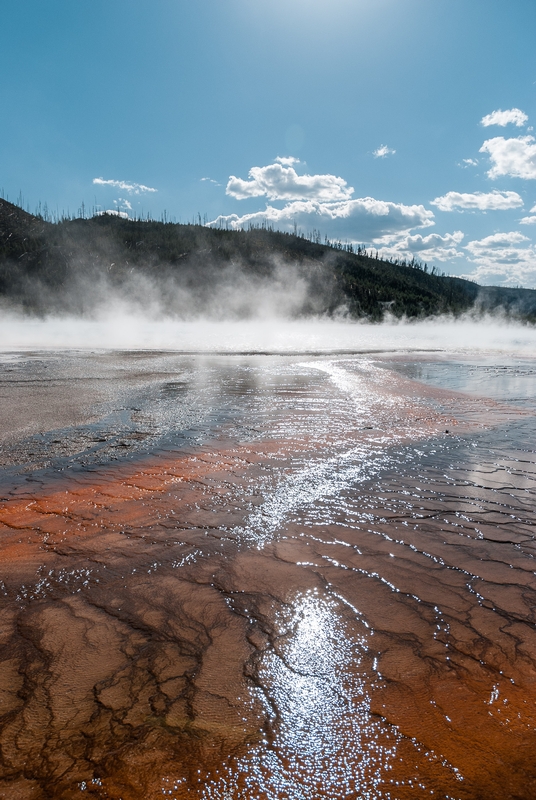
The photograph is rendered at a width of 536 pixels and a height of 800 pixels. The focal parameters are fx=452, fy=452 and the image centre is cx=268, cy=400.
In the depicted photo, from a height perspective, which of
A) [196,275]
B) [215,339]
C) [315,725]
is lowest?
[315,725]

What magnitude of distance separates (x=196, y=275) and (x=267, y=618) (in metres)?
77.0

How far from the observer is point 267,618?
8.30ft

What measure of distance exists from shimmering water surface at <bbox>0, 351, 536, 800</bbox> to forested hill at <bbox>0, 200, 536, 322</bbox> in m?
49.5

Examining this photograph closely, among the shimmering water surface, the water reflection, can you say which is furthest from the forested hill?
the water reflection

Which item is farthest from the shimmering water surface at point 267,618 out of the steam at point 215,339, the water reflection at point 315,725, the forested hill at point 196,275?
the forested hill at point 196,275

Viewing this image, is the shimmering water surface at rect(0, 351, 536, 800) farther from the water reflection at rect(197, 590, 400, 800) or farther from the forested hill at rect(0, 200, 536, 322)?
the forested hill at rect(0, 200, 536, 322)

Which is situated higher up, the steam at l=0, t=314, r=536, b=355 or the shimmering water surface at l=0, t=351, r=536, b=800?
the steam at l=0, t=314, r=536, b=355

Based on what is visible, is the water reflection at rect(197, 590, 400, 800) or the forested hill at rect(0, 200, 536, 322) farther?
the forested hill at rect(0, 200, 536, 322)

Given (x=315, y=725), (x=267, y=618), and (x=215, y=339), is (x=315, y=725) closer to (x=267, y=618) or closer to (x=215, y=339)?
(x=267, y=618)

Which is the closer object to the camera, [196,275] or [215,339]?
[215,339]

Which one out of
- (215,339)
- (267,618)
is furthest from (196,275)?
(267,618)

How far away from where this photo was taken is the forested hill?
208ft

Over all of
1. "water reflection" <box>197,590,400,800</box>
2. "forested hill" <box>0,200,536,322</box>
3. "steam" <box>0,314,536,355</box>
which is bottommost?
"water reflection" <box>197,590,400,800</box>

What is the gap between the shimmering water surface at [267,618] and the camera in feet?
5.61
